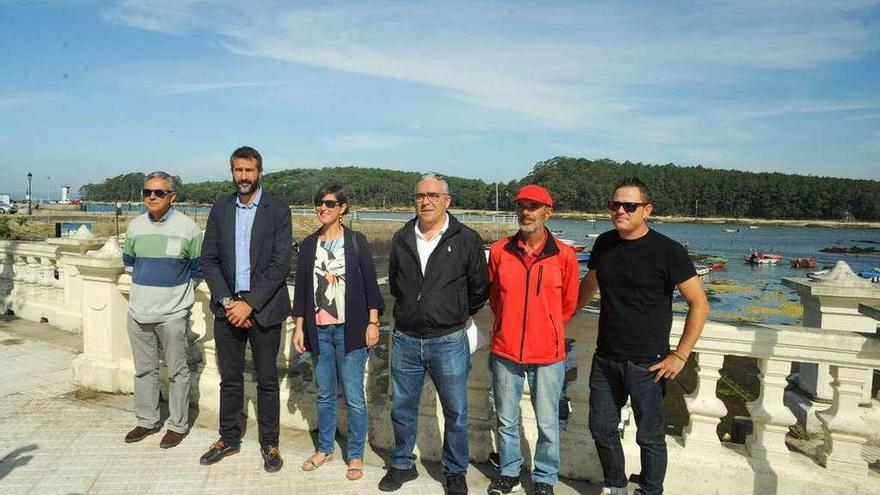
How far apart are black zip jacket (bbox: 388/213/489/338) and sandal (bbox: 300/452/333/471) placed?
1107 millimetres

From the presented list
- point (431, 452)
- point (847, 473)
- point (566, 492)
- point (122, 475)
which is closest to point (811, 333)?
point (847, 473)

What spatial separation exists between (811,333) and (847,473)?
2.65 ft

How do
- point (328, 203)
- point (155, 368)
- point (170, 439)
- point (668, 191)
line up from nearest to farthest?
point (328, 203)
point (170, 439)
point (155, 368)
point (668, 191)

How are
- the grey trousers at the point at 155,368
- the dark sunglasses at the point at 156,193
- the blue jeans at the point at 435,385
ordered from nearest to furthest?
the blue jeans at the point at 435,385, the dark sunglasses at the point at 156,193, the grey trousers at the point at 155,368

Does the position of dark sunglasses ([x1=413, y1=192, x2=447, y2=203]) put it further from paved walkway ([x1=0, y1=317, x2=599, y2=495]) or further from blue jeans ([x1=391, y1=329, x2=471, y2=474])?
paved walkway ([x1=0, y1=317, x2=599, y2=495])

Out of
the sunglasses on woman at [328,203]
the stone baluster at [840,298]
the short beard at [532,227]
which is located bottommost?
the stone baluster at [840,298]

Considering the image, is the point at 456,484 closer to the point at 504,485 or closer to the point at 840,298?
the point at 504,485

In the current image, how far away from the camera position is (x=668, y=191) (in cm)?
13638

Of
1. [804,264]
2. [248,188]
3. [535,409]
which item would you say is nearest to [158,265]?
[248,188]

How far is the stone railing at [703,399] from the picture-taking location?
299 cm

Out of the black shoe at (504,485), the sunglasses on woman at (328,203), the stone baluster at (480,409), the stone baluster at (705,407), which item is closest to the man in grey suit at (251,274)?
the sunglasses on woman at (328,203)

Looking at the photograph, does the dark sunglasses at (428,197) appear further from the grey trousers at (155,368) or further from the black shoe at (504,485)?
the grey trousers at (155,368)

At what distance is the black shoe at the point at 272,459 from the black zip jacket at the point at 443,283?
1.26 meters

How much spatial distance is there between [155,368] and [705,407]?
3.73 meters
